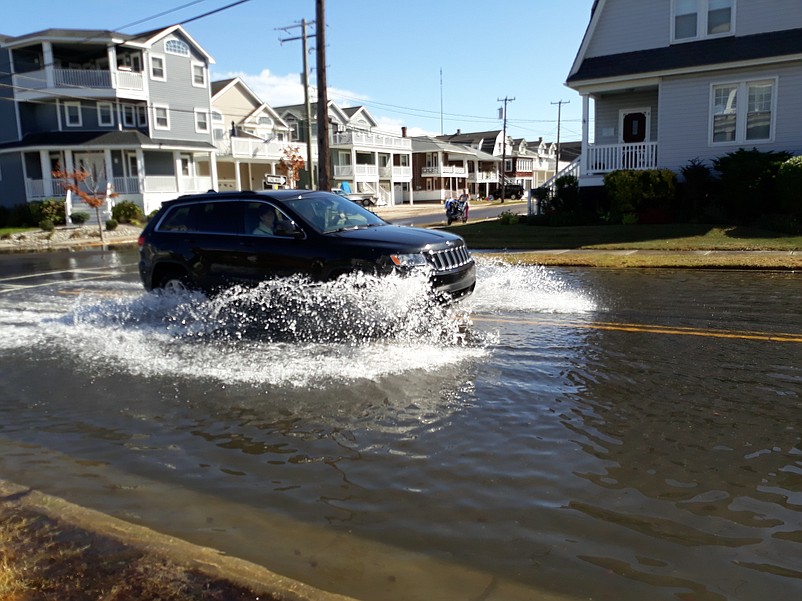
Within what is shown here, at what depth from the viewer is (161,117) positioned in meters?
43.9

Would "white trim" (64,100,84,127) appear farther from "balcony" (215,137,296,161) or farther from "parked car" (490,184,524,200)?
"parked car" (490,184,524,200)

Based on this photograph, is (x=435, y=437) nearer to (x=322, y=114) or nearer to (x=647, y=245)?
(x=647, y=245)

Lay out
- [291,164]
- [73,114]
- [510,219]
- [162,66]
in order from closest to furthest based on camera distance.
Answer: [510,219] < [73,114] < [162,66] < [291,164]

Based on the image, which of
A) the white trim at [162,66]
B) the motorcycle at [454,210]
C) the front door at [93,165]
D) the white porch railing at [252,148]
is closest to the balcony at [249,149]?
the white porch railing at [252,148]

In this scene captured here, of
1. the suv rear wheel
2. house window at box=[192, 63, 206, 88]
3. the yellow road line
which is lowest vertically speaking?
the yellow road line

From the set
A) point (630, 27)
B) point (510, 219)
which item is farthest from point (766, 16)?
point (510, 219)

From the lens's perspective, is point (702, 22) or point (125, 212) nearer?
point (702, 22)

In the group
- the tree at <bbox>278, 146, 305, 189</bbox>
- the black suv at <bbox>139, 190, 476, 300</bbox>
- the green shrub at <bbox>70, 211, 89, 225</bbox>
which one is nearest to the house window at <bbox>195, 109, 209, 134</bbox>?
the tree at <bbox>278, 146, 305, 189</bbox>

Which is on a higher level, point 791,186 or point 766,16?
point 766,16

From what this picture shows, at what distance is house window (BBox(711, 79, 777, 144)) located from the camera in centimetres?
2162

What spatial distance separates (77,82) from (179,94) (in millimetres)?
6603

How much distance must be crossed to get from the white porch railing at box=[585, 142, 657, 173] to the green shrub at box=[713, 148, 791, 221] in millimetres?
3549

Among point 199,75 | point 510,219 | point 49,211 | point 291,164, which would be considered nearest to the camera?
point 510,219

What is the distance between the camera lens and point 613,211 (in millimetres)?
22500
